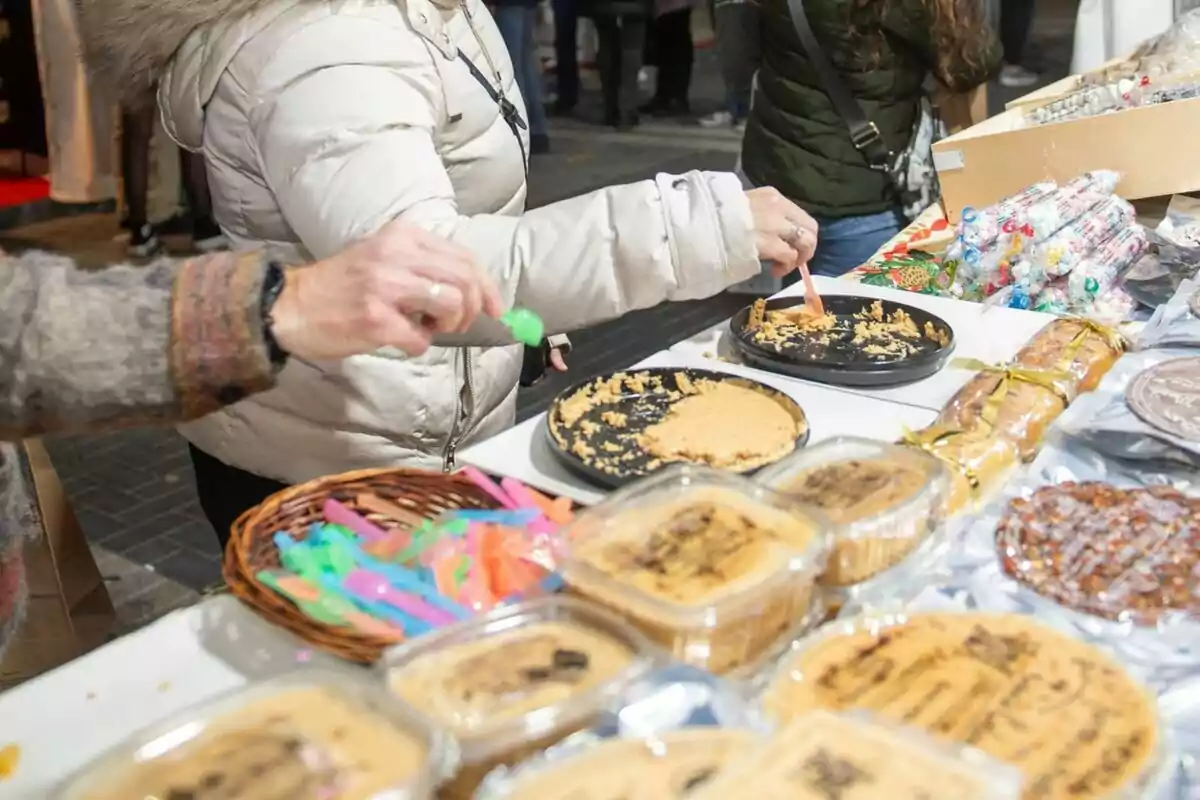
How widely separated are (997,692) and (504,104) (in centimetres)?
103

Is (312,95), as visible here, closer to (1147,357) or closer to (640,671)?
(640,671)

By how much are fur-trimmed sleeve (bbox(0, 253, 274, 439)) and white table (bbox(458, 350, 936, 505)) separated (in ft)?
1.46

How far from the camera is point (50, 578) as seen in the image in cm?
202

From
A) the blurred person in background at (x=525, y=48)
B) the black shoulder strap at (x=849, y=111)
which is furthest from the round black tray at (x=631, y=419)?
the blurred person in background at (x=525, y=48)

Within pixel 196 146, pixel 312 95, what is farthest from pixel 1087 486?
pixel 196 146

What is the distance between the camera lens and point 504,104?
1.60 meters

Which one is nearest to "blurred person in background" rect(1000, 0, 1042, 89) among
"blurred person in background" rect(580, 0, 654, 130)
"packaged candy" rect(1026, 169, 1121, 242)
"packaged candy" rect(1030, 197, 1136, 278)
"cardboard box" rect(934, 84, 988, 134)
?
"blurred person in background" rect(580, 0, 654, 130)

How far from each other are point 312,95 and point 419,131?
125mm

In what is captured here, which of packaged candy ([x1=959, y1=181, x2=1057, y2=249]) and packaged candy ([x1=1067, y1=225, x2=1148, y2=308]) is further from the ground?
packaged candy ([x1=959, y1=181, x2=1057, y2=249])

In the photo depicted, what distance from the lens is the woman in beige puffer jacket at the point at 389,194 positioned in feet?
4.35

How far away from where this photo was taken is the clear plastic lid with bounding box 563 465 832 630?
0.97 metres

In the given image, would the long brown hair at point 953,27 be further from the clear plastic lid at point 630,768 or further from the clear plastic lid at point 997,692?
the clear plastic lid at point 630,768

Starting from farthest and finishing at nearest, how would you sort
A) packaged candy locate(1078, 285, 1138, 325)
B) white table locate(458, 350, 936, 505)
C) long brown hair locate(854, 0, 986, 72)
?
long brown hair locate(854, 0, 986, 72), packaged candy locate(1078, 285, 1138, 325), white table locate(458, 350, 936, 505)

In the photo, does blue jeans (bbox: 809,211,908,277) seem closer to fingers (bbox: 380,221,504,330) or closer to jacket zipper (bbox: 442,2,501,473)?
jacket zipper (bbox: 442,2,501,473)
